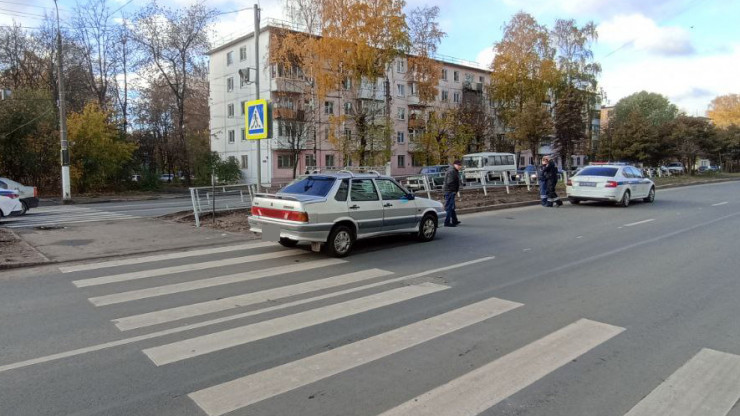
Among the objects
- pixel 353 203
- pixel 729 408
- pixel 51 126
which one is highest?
pixel 51 126

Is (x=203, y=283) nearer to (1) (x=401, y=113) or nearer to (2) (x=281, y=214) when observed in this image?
(2) (x=281, y=214)

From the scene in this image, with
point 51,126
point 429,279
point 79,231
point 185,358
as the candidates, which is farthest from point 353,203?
point 51,126

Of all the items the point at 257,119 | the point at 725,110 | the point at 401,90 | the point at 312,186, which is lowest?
the point at 312,186

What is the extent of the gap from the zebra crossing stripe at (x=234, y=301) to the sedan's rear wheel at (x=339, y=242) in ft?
4.11

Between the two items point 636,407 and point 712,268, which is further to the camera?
point 712,268

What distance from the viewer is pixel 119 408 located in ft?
11.0

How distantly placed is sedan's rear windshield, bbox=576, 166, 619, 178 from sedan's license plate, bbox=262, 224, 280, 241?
13.8 m

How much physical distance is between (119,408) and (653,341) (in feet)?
15.1

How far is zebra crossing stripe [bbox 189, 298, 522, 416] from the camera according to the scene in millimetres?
3508

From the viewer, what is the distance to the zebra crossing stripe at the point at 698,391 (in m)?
3.36

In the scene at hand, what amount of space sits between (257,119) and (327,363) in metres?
9.35

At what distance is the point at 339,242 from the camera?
8789mm

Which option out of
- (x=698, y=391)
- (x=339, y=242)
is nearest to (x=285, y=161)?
(x=339, y=242)

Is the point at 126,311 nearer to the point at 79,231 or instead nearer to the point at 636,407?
the point at 636,407
